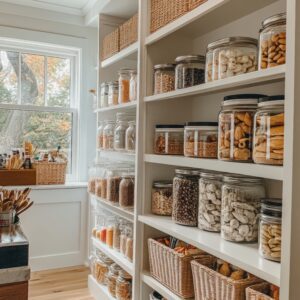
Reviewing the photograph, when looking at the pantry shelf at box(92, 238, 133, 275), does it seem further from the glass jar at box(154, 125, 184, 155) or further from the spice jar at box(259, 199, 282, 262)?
the spice jar at box(259, 199, 282, 262)

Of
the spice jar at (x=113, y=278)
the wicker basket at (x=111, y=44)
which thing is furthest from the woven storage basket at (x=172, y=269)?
the wicker basket at (x=111, y=44)

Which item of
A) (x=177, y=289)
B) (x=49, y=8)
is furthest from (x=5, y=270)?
(x=49, y=8)

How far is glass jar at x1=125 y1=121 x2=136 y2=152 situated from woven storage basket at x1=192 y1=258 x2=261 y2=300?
2.99ft

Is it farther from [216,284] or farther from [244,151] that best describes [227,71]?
[216,284]

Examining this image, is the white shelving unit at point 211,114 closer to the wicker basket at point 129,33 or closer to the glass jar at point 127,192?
the wicker basket at point 129,33

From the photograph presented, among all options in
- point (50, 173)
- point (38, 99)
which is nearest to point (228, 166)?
point (50, 173)

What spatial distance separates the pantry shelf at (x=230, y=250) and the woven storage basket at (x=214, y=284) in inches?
3.3

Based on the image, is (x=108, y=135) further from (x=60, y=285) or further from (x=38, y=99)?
(x=60, y=285)

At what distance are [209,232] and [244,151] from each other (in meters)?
0.47

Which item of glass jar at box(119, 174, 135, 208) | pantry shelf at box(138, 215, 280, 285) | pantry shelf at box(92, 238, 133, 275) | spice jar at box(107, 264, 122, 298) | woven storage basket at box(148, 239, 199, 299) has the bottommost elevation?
spice jar at box(107, 264, 122, 298)

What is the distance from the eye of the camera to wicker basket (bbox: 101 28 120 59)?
2.56 meters

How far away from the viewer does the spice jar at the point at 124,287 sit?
7.38ft

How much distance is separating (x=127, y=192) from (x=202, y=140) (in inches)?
32.8

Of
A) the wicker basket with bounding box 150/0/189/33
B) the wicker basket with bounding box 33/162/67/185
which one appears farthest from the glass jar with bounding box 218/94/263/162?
the wicker basket with bounding box 33/162/67/185
